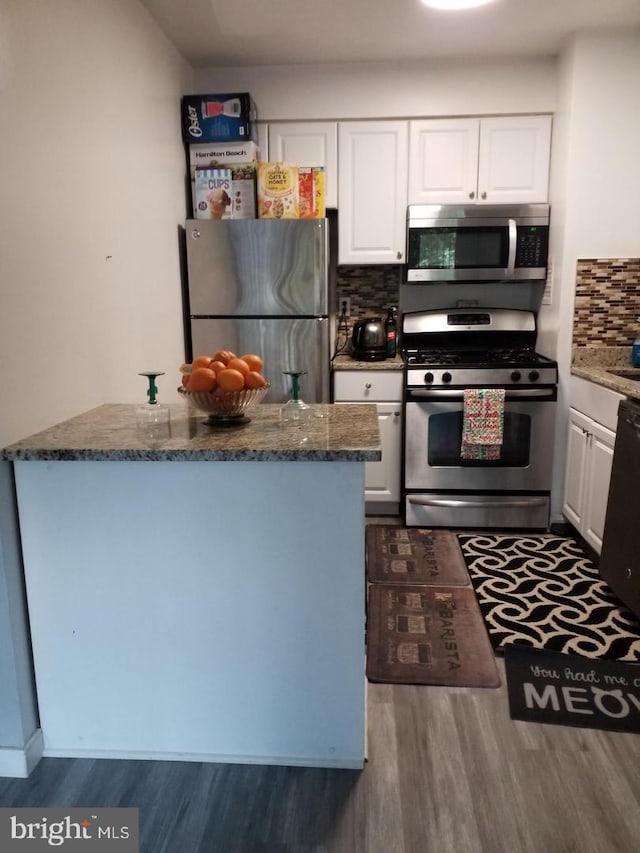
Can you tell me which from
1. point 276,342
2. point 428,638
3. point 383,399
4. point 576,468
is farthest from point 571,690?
point 276,342

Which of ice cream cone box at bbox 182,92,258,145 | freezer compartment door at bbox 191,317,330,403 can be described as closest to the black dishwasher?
freezer compartment door at bbox 191,317,330,403

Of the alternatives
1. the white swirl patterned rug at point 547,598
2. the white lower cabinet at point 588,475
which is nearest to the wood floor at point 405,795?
the white swirl patterned rug at point 547,598

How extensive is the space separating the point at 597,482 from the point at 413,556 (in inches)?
35.6

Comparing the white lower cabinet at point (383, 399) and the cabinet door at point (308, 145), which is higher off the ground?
the cabinet door at point (308, 145)

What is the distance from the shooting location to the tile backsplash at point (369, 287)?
375 cm

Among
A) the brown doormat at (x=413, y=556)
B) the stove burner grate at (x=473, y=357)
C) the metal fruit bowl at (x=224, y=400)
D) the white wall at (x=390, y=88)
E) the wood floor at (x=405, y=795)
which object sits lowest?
the wood floor at (x=405, y=795)

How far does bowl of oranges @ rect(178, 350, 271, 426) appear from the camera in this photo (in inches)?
64.8

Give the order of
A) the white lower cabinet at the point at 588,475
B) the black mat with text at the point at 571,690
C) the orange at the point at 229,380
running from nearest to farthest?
the orange at the point at 229,380, the black mat with text at the point at 571,690, the white lower cabinet at the point at 588,475

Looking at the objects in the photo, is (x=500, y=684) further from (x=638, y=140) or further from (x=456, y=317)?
(x=638, y=140)

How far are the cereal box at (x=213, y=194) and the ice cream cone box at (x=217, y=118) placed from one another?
0.56 ft

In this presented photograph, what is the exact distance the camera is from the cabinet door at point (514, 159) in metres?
3.24

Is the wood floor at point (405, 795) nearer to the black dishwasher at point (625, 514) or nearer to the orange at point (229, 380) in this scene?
the black dishwasher at point (625, 514)

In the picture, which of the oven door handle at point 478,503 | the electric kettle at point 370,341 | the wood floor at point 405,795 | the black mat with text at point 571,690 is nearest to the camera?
the wood floor at point 405,795

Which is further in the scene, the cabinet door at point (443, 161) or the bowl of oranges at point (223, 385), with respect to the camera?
the cabinet door at point (443, 161)
